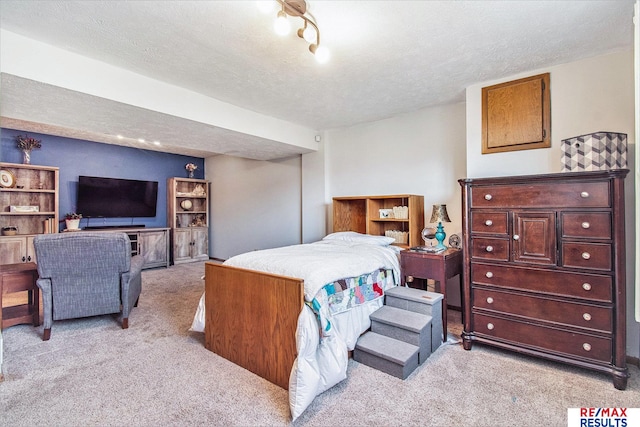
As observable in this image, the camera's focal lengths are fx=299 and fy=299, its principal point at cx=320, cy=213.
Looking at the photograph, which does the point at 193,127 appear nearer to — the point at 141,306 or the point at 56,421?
the point at 141,306

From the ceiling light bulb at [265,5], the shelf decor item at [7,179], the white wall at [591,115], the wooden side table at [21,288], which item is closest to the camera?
the ceiling light bulb at [265,5]

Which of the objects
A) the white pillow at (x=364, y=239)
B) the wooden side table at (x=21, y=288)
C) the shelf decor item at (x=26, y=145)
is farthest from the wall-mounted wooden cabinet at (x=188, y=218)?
the white pillow at (x=364, y=239)

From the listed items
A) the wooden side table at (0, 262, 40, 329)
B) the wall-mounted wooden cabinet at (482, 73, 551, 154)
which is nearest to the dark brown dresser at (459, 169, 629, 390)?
the wall-mounted wooden cabinet at (482, 73, 551, 154)

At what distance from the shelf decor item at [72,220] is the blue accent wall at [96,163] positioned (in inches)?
7.1

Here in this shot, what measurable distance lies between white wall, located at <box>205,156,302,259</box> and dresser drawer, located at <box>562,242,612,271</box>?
147 inches

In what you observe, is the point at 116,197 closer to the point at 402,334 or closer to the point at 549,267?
the point at 402,334

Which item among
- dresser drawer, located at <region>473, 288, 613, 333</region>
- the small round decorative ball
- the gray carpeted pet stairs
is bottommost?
the gray carpeted pet stairs

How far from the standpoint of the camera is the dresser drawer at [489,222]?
2.37 m

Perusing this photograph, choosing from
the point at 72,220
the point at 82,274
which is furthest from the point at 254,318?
the point at 72,220

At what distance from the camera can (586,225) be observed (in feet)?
6.73

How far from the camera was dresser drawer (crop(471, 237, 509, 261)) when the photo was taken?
93.0 inches

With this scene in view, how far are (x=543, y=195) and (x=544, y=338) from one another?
1.04 m

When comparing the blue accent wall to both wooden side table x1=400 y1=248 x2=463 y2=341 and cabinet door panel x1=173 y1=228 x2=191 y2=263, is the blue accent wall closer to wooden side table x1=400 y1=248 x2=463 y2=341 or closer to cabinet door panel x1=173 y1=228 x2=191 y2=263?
cabinet door panel x1=173 y1=228 x2=191 y2=263

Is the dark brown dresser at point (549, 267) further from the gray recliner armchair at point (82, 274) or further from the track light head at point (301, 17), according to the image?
the gray recliner armchair at point (82, 274)
